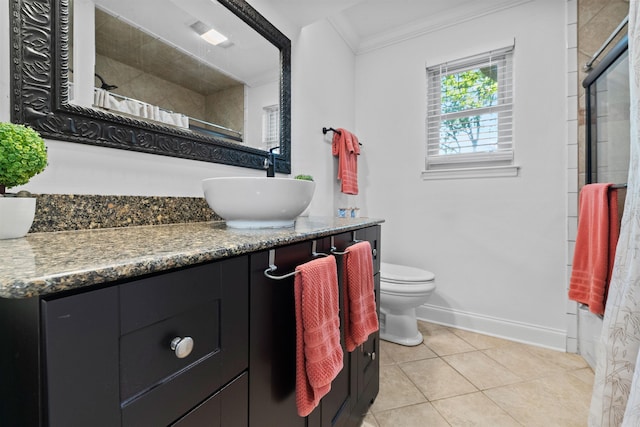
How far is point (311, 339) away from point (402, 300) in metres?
1.29

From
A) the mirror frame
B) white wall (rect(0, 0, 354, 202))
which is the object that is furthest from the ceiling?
the mirror frame

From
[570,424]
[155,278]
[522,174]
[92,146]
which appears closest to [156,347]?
[155,278]

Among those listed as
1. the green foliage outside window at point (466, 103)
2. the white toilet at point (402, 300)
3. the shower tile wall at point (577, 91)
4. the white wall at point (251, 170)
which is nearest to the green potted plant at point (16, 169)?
the white wall at point (251, 170)

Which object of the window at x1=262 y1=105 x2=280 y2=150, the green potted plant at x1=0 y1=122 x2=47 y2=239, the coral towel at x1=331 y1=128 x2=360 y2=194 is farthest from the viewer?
the coral towel at x1=331 y1=128 x2=360 y2=194

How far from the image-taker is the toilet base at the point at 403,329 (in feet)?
6.37

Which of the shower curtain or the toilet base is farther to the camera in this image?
the toilet base

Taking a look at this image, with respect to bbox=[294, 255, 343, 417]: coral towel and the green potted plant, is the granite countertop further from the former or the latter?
bbox=[294, 255, 343, 417]: coral towel

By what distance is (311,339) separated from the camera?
2.35ft

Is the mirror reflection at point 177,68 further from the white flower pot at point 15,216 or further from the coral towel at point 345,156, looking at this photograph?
the coral towel at point 345,156

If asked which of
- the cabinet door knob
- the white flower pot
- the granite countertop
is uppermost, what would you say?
the white flower pot

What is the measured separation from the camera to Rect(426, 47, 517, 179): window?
6.66 feet

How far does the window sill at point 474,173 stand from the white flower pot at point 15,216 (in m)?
2.24

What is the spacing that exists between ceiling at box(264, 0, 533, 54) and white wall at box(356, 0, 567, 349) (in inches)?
2.5

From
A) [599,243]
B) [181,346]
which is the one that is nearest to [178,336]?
[181,346]
